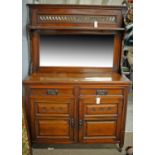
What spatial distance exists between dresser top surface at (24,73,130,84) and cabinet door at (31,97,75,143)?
19 cm

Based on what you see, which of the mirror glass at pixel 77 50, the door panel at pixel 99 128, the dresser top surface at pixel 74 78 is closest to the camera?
the dresser top surface at pixel 74 78

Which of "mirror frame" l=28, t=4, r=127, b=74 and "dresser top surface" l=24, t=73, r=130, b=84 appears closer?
"dresser top surface" l=24, t=73, r=130, b=84

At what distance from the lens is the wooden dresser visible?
179 centimetres

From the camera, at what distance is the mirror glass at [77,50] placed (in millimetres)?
2094

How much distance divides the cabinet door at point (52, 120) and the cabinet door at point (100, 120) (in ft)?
0.40

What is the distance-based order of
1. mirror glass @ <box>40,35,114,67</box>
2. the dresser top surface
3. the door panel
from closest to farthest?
1. the dresser top surface
2. the door panel
3. mirror glass @ <box>40,35,114,67</box>

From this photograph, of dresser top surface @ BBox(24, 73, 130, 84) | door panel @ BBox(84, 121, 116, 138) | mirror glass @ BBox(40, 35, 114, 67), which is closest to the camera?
dresser top surface @ BBox(24, 73, 130, 84)

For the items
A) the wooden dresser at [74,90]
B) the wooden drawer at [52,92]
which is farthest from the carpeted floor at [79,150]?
the wooden drawer at [52,92]

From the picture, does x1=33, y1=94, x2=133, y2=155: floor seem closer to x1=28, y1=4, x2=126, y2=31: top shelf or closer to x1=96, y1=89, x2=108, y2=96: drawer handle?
x1=96, y1=89, x2=108, y2=96: drawer handle

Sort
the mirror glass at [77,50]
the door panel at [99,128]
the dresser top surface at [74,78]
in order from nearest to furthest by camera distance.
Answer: the dresser top surface at [74,78] → the door panel at [99,128] → the mirror glass at [77,50]

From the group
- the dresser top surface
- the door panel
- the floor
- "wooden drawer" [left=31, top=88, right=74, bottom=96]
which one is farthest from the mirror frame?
the floor

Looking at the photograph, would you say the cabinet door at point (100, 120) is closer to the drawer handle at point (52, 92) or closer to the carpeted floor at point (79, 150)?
the carpeted floor at point (79, 150)
